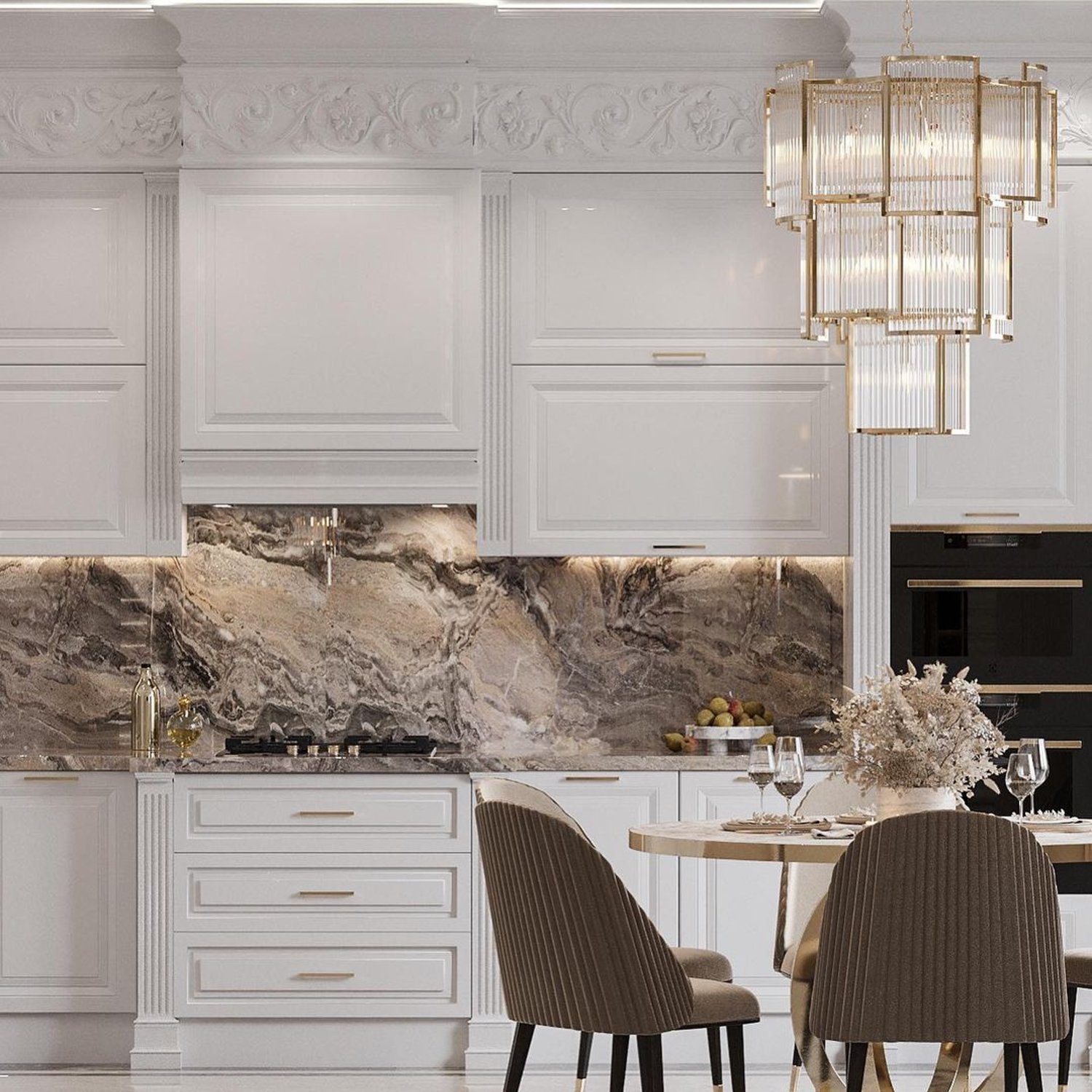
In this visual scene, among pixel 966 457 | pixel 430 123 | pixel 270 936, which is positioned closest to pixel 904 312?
pixel 966 457

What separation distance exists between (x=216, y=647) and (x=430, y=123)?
173cm

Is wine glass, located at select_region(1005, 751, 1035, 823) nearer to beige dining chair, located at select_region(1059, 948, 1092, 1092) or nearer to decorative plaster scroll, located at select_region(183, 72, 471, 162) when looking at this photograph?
beige dining chair, located at select_region(1059, 948, 1092, 1092)

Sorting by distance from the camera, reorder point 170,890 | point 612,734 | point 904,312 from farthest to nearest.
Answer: point 612,734, point 170,890, point 904,312

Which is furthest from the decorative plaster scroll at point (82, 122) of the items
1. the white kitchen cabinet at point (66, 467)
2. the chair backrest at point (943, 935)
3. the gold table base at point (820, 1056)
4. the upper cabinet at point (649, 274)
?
the chair backrest at point (943, 935)

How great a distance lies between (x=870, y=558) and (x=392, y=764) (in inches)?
57.9

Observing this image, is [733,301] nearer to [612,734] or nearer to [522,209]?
[522,209]

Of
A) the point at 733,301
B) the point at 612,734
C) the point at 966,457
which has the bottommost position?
the point at 612,734

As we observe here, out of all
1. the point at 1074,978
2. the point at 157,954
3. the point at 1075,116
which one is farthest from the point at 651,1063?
the point at 1075,116

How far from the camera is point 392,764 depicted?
4367 millimetres

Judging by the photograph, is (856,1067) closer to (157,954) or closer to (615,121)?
(157,954)

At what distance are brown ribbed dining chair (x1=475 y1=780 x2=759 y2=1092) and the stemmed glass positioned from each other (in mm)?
410

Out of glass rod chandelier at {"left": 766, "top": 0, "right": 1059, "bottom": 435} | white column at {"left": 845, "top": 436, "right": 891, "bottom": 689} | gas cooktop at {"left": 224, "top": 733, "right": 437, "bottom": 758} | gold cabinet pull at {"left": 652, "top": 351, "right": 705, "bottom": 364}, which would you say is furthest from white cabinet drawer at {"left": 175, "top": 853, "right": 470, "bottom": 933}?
glass rod chandelier at {"left": 766, "top": 0, "right": 1059, "bottom": 435}

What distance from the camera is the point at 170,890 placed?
434 centimetres

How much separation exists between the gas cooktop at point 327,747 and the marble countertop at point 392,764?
0.49 ft
